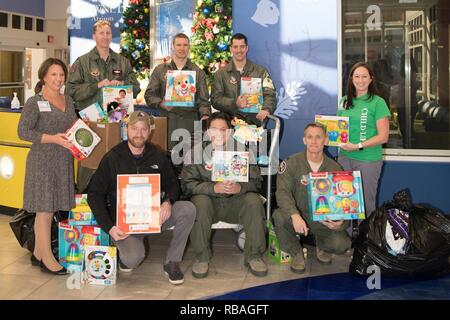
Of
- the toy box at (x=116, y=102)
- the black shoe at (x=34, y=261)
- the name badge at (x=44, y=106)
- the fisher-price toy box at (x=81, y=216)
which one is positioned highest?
the toy box at (x=116, y=102)

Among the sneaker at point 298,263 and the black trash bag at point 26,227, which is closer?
the sneaker at point 298,263

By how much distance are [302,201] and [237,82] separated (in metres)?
1.37

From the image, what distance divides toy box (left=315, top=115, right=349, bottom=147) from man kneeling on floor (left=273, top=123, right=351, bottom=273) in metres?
0.20

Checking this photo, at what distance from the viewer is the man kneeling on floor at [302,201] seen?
164 inches

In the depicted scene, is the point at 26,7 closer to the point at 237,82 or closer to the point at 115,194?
the point at 237,82

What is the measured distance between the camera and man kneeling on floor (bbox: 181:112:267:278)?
160 inches

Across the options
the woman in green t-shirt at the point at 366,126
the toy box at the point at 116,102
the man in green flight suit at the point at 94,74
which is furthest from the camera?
the man in green flight suit at the point at 94,74

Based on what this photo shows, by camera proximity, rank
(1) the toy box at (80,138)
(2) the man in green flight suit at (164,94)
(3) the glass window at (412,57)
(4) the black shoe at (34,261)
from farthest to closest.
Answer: (3) the glass window at (412,57), (2) the man in green flight suit at (164,94), (4) the black shoe at (34,261), (1) the toy box at (80,138)

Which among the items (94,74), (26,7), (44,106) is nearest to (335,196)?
(44,106)

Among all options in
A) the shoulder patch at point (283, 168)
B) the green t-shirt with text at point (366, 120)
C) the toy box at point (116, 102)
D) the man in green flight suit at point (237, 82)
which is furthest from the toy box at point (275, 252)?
the toy box at point (116, 102)

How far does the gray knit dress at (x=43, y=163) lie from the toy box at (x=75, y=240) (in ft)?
0.62

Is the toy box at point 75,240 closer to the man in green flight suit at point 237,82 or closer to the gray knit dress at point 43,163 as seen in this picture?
the gray knit dress at point 43,163

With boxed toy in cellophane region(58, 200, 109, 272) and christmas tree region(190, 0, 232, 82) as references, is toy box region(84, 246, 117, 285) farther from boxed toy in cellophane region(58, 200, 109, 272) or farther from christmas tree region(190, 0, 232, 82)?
christmas tree region(190, 0, 232, 82)

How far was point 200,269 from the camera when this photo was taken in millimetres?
4039
